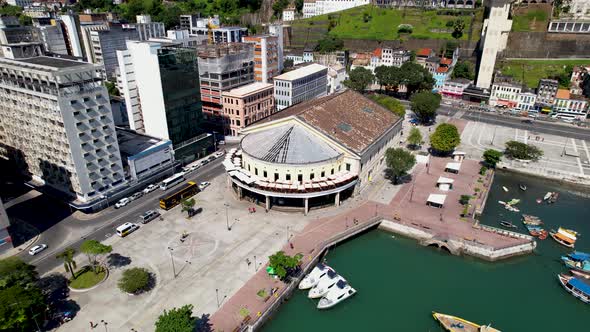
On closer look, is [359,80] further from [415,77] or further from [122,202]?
[122,202]

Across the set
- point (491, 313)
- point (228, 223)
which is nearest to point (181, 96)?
point (228, 223)

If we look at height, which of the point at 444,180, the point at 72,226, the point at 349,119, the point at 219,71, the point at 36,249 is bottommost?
the point at 72,226

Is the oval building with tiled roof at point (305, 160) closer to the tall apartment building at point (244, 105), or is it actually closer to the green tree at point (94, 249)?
the tall apartment building at point (244, 105)

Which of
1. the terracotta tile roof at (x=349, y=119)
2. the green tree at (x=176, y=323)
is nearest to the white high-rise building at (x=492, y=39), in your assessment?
the terracotta tile roof at (x=349, y=119)

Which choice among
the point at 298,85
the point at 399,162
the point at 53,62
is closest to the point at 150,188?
the point at 53,62

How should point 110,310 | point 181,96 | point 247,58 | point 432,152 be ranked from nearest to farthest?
1. point 110,310
2. point 181,96
3. point 432,152
4. point 247,58

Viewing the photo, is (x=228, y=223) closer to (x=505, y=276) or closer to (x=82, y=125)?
(x=82, y=125)
